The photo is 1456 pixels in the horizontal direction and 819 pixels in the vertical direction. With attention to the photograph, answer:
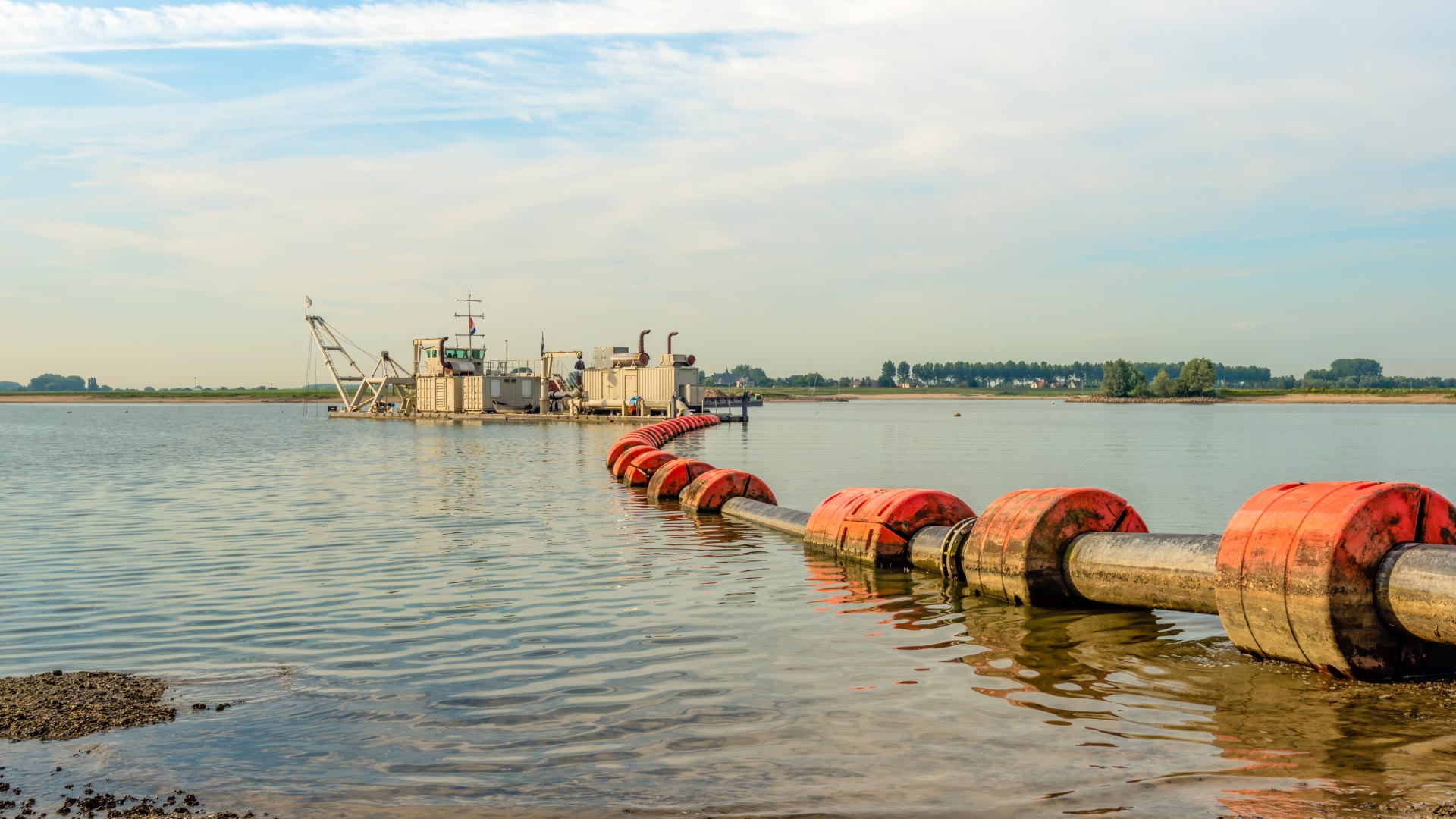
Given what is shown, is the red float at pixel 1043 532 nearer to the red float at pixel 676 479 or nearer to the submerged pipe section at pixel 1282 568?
the submerged pipe section at pixel 1282 568

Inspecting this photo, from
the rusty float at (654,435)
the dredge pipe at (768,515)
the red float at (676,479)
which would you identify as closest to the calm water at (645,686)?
the dredge pipe at (768,515)

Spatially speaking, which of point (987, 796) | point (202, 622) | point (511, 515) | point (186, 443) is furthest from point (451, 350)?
point (987, 796)

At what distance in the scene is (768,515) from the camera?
18656 mm

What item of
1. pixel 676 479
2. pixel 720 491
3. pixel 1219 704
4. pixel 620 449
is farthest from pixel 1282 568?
pixel 620 449

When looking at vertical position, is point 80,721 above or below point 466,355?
below

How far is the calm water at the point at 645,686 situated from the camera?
218 inches

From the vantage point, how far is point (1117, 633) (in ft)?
31.7

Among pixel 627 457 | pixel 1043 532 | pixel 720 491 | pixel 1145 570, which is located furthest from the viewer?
pixel 627 457

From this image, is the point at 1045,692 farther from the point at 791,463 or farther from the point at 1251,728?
the point at 791,463

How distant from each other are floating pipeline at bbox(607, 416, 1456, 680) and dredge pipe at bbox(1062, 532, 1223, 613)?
0.02 meters

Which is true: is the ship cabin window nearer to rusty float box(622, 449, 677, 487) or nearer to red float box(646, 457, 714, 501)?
rusty float box(622, 449, 677, 487)

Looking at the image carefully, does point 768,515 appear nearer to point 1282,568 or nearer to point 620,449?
point 1282,568

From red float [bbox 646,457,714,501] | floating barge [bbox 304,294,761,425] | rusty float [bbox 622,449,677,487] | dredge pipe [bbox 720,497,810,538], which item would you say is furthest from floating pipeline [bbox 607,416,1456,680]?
floating barge [bbox 304,294,761,425]

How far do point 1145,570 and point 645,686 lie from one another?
16.2 feet
